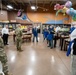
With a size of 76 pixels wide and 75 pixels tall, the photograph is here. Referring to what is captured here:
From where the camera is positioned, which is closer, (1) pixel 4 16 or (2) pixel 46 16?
(1) pixel 4 16

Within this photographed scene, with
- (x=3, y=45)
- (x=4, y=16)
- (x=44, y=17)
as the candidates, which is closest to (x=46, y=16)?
(x=44, y=17)

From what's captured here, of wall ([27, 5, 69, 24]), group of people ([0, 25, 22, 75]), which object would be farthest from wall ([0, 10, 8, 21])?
group of people ([0, 25, 22, 75])

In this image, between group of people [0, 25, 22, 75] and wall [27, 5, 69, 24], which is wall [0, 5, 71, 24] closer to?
wall [27, 5, 69, 24]

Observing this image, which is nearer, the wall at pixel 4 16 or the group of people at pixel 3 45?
the group of people at pixel 3 45

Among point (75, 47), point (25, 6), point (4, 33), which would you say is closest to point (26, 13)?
point (25, 6)

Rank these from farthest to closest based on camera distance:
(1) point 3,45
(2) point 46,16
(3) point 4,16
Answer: (2) point 46,16
(3) point 4,16
(1) point 3,45

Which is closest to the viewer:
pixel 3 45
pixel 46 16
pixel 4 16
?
pixel 3 45

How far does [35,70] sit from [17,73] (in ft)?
2.16

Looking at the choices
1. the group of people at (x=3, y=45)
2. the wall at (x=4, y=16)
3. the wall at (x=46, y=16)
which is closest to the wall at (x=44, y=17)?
the wall at (x=46, y=16)

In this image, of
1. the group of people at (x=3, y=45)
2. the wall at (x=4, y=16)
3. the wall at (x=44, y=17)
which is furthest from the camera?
the wall at (x=44, y=17)

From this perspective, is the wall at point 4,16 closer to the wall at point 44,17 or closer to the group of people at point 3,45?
the wall at point 44,17

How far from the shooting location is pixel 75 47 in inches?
119

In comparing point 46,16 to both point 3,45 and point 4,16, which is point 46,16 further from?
point 3,45

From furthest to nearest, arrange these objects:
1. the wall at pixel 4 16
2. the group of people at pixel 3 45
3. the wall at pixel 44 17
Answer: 1. the wall at pixel 44 17
2. the wall at pixel 4 16
3. the group of people at pixel 3 45
